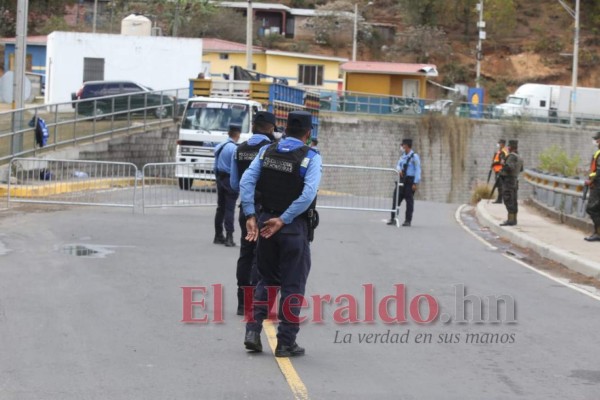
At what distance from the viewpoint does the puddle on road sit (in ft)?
47.3

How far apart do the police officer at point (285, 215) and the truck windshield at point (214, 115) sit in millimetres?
20243

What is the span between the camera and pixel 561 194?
23531 millimetres

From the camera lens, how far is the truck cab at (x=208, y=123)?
92.7ft

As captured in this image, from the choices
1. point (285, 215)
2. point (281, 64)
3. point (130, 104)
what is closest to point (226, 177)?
point (285, 215)

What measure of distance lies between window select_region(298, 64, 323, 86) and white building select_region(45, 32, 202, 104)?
54.2 ft

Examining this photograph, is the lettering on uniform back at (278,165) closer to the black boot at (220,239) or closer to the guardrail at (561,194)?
the black boot at (220,239)

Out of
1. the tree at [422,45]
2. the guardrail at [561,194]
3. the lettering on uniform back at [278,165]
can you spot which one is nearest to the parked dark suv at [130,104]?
the guardrail at [561,194]

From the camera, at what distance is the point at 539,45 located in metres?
81.1

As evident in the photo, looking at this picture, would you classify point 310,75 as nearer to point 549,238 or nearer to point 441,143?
point 441,143

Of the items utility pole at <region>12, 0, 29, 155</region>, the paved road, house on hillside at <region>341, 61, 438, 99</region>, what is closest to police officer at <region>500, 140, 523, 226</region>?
the paved road

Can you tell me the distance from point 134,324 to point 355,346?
2098mm

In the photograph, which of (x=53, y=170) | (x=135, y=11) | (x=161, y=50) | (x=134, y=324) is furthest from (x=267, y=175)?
(x=135, y=11)

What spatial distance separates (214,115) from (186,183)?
5.54m

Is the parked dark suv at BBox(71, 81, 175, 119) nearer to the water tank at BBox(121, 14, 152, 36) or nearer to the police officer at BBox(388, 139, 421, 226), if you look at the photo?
the police officer at BBox(388, 139, 421, 226)
